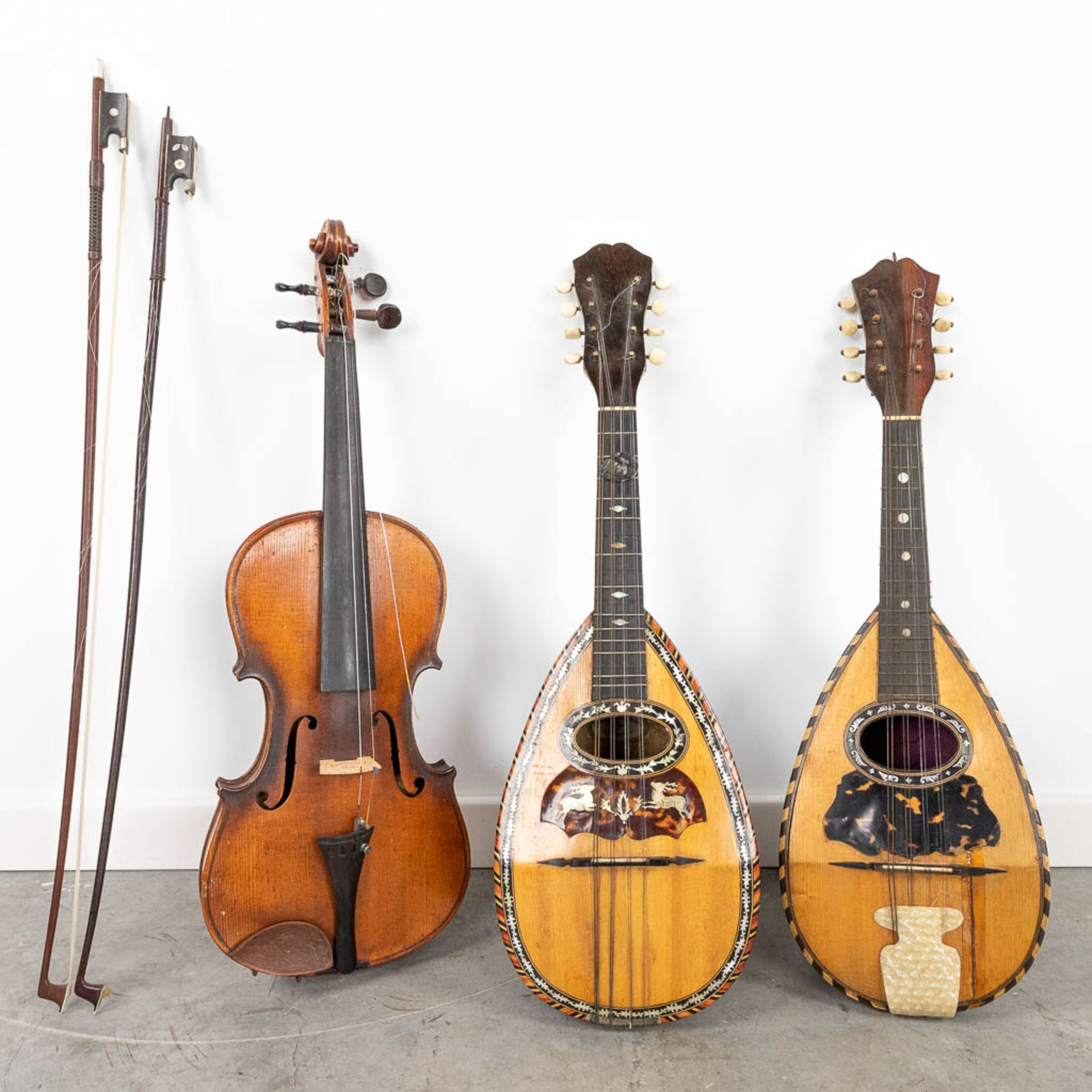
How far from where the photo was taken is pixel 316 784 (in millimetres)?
1457

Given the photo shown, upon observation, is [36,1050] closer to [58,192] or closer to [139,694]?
[139,694]

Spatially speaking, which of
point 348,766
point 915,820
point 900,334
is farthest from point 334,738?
point 900,334

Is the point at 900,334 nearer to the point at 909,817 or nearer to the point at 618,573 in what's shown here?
the point at 618,573

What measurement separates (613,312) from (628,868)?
0.99 meters

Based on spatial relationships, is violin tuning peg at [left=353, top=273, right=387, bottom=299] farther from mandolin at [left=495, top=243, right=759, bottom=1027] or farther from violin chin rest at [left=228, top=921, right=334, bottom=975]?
violin chin rest at [left=228, top=921, right=334, bottom=975]

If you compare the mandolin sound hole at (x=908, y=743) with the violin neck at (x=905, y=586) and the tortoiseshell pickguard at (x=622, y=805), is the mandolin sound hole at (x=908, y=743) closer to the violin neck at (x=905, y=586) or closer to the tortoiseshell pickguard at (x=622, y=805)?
the violin neck at (x=905, y=586)

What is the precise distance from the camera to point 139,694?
1.86 m

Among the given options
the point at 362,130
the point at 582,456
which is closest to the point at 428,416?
the point at 582,456

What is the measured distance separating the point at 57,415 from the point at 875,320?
1699 millimetres

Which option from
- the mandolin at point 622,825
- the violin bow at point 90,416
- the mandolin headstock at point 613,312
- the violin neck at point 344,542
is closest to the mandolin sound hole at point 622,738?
the mandolin at point 622,825

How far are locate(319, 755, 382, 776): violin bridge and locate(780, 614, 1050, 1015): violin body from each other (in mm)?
747

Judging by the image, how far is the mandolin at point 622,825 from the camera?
1375mm

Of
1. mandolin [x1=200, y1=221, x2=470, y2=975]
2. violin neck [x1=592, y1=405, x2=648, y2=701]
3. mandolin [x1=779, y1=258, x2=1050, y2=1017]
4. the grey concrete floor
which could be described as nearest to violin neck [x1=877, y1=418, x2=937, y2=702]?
mandolin [x1=779, y1=258, x2=1050, y2=1017]

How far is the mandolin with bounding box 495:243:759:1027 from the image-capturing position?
4.51 ft
